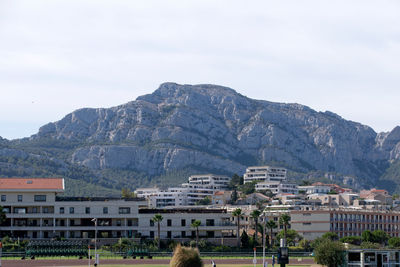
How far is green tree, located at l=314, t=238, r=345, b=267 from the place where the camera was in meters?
99.2

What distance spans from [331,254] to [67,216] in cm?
7781

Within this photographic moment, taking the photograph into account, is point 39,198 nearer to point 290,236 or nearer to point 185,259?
point 290,236

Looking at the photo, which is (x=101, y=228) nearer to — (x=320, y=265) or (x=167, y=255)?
(x=167, y=255)

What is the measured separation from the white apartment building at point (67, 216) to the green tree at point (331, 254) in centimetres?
6794

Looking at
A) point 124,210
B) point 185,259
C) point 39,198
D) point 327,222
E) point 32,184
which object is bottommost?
point 327,222

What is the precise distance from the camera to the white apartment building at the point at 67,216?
163m

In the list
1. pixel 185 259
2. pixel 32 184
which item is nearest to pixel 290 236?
pixel 32 184

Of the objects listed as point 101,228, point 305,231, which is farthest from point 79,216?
point 305,231

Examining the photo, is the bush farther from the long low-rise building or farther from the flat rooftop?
the long low-rise building

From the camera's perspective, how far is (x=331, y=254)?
9931 cm

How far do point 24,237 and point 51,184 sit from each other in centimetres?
1236

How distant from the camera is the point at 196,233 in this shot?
518 feet

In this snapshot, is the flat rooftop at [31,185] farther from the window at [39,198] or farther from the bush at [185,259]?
the bush at [185,259]

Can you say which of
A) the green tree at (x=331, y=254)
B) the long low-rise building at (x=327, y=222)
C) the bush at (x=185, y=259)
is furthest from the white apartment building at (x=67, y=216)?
the bush at (x=185, y=259)
